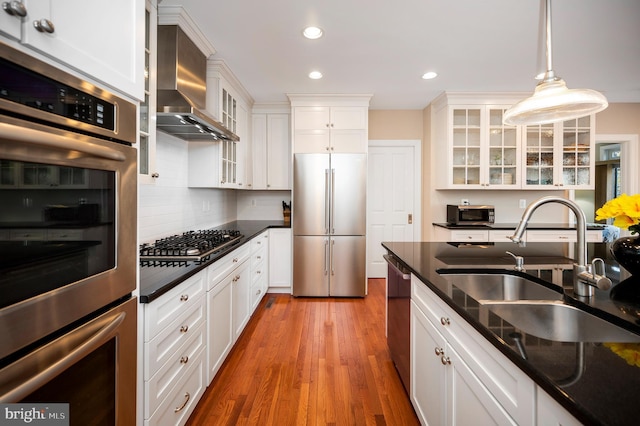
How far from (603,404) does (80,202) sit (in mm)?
1270

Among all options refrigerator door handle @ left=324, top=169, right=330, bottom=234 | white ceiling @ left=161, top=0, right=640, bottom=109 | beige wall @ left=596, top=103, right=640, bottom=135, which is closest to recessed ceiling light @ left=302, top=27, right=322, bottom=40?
white ceiling @ left=161, top=0, right=640, bottom=109

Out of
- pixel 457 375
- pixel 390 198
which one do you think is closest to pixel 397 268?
pixel 457 375

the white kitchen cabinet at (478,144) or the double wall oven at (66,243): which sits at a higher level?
the white kitchen cabinet at (478,144)

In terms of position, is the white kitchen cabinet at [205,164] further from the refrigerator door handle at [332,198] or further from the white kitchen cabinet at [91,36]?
the white kitchen cabinet at [91,36]

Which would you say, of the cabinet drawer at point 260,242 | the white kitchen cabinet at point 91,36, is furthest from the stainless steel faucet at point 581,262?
the cabinet drawer at point 260,242

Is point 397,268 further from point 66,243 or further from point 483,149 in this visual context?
point 483,149

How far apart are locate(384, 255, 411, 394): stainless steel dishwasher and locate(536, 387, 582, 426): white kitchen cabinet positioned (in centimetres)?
104

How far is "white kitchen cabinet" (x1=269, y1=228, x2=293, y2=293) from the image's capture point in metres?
3.83

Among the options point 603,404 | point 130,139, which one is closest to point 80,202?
point 130,139

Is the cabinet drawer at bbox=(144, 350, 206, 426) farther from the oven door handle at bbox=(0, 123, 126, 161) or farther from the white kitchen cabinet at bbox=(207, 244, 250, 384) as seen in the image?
the oven door handle at bbox=(0, 123, 126, 161)

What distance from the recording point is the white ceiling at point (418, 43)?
2086mm

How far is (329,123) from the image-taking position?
3764 millimetres

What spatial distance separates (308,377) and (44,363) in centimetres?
170

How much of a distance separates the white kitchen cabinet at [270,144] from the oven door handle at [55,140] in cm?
322
